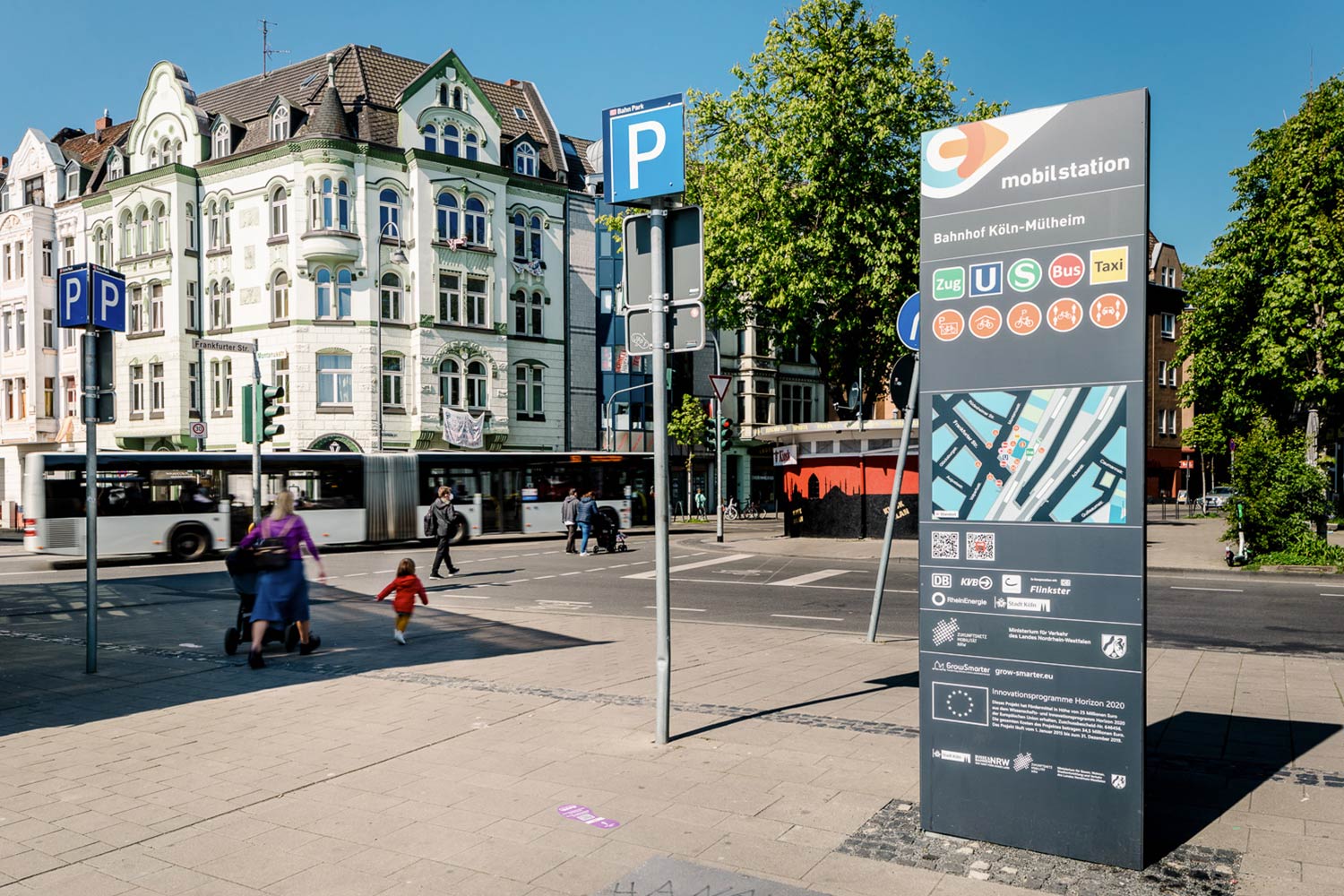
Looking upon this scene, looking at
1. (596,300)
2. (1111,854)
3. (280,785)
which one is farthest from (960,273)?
(596,300)

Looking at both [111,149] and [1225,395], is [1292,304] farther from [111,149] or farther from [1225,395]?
[111,149]

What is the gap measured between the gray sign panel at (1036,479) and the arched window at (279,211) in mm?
37967

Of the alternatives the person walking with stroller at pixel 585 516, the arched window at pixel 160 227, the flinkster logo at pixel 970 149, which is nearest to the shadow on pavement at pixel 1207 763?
the flinkster logo at pixel 970 149

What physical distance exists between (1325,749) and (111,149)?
50159mm

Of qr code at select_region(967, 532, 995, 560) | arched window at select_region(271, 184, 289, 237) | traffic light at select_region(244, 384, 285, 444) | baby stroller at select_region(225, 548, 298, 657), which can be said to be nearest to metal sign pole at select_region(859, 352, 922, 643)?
qr code at select_region(967, 532, 995, 560)

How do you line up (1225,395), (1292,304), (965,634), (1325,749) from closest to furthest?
(965,634) < (1325,749) < (1292,304) < (1225,395)

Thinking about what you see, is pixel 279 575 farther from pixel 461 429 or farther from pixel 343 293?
pixel 343 293

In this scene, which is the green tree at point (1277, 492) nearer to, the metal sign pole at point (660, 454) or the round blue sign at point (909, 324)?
the round blue sign at point (909, 324)

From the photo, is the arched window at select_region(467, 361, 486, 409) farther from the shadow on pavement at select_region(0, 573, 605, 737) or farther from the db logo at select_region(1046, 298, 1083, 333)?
the db logo at select_region(1046, 298, 1083, 333)

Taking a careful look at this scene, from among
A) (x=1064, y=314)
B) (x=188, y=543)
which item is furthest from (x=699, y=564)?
(x=1064, y=314)

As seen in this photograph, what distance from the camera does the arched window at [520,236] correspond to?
1694 inches

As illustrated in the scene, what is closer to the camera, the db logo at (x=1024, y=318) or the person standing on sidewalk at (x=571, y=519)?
the db logo at (x=1024, y=318)

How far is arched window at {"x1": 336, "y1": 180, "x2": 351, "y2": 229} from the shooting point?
38094 mm

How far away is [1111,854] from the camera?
13.8 feet
